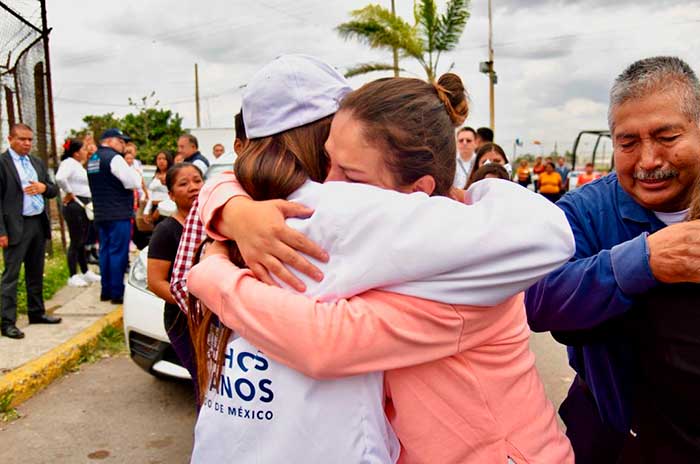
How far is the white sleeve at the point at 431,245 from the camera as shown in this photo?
1031mm

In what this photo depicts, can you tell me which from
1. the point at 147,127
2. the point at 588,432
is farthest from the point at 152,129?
the point at 588,432

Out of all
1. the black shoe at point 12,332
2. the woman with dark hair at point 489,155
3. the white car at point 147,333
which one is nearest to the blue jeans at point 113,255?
the black shoe at point 12,332

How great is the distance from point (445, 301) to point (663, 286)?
53cm

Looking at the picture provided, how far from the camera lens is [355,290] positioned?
42.5 inches

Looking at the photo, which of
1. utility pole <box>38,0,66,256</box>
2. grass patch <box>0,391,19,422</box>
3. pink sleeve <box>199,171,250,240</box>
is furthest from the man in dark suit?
pink sleeve <box>199,171,250,240</box>

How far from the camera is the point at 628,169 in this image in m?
1.71

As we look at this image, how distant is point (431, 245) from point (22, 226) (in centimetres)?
590

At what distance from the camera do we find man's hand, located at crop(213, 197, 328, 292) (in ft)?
3.67

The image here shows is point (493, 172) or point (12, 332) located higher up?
point (493, 172)

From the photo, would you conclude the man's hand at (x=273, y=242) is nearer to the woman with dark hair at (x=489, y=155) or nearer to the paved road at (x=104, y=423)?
the paved road at (x=104, y=423)

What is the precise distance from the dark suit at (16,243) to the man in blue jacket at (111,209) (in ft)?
3.69

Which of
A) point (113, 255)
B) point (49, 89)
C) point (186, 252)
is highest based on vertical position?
point (49, 89)

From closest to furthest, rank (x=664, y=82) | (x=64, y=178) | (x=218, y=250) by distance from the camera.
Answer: (x=218, y=250)
(x=664, y=82)
(x=64, y=178)

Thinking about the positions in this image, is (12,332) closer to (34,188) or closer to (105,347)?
(105,347)
